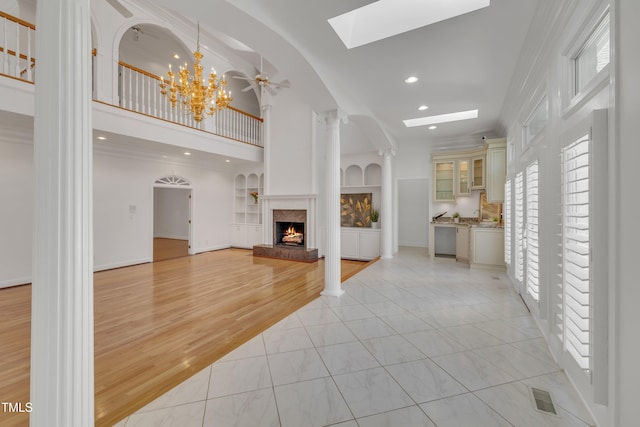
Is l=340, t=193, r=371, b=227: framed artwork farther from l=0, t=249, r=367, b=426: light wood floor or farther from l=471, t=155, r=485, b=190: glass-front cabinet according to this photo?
l=471, t=155, r=485, b=190: glass-front cabinet

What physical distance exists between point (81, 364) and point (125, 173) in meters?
6.37

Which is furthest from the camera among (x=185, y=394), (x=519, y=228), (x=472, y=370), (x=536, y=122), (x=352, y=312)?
Result: (x=519, y=228)

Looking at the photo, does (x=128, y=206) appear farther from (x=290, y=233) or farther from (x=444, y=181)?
(x=444, y=181)

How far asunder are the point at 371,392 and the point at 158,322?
263 cm

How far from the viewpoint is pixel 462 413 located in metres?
1.71

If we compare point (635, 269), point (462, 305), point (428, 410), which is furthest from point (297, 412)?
point (462, 305)

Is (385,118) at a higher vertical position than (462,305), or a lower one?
higher

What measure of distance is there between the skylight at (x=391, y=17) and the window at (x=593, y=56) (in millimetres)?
919

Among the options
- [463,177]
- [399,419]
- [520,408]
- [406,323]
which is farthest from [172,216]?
[520,408]

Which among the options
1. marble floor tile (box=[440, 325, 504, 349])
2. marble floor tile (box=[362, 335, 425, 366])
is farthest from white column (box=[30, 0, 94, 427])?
marble floor tile (box=[440, 325, 504, 349])

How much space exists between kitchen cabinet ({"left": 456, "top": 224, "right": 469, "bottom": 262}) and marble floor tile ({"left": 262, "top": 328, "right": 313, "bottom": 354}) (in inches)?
189

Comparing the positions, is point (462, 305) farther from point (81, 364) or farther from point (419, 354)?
point (81, 364)

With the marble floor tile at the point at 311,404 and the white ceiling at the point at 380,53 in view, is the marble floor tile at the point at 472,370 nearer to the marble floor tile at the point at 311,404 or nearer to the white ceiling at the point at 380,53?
the marble floor tile at the point at 311,404

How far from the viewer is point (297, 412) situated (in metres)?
1.74
